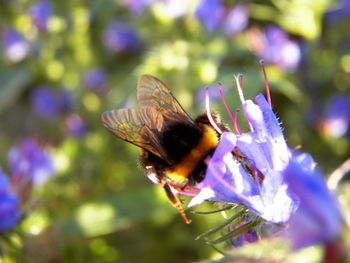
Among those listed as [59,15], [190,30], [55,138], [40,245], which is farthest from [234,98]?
[55,138]

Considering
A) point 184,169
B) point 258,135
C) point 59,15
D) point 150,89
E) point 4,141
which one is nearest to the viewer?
point 258,135

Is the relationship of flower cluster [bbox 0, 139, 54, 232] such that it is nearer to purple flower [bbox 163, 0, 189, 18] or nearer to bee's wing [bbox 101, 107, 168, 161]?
bee's wing [bbox 101, 107, 168, 161]

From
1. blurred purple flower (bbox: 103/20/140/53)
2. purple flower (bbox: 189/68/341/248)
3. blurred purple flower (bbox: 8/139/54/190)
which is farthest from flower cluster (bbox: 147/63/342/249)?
blurred purple flower (bbox: 103/20/140/53)

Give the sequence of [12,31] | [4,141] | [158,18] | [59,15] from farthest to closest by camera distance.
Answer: [4,141], [12,31], [59,15], [158,18]

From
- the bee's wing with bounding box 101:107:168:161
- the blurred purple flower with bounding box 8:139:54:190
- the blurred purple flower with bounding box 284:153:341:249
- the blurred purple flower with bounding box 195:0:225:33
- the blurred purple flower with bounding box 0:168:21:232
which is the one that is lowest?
the blurred purple flower with bounding box 284:153:341:249

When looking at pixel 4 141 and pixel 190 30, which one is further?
pixel 4 141

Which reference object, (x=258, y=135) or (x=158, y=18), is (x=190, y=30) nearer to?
(x=158, y=18)
